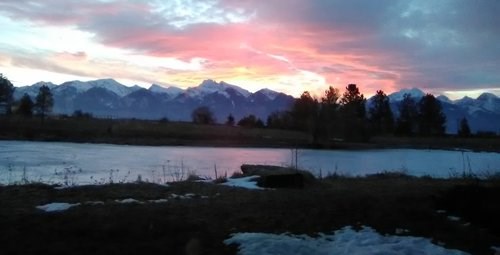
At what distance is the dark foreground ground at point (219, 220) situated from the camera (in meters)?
8.67

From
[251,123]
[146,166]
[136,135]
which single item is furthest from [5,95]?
[146,166]

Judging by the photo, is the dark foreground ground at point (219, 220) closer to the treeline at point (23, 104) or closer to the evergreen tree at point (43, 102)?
the treeline at point (23, 104)

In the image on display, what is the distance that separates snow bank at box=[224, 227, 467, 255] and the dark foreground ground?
310mm

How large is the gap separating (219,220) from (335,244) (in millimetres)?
2398

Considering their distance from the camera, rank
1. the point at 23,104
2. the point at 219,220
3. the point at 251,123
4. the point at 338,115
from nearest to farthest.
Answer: the point at 219,220, the point at 338,115, the point at 23,104, the point at 251,123

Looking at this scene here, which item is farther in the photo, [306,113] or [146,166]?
[306,113]

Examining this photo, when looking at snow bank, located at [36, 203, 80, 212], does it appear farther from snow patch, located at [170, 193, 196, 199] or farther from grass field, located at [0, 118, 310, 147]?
grass field, located at [0, 118, 310, 147]

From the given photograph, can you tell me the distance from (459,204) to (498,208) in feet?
2.74

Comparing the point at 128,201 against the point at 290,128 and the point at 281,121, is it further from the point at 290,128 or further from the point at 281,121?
the point at 281,121

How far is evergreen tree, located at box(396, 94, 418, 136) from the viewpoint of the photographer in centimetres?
14850

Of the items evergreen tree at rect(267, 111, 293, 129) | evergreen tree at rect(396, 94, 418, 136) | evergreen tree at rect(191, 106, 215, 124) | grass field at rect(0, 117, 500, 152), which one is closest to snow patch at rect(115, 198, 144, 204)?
grass field at rect(0, 117, 500, 152)

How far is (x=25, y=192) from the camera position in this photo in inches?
549

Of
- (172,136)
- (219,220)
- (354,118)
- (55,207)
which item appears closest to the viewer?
(219,220)

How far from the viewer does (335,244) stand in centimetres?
891
